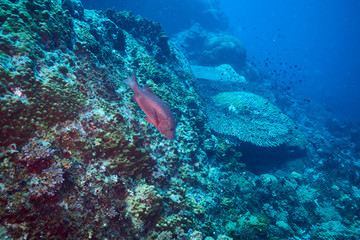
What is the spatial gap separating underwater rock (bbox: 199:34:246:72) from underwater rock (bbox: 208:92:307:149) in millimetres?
9135

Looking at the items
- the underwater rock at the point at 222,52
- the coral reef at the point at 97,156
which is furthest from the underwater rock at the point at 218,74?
the coral reef at the point at 97,156

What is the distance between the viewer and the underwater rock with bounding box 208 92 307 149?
8281 mm

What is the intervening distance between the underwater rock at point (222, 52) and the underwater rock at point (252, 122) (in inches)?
360

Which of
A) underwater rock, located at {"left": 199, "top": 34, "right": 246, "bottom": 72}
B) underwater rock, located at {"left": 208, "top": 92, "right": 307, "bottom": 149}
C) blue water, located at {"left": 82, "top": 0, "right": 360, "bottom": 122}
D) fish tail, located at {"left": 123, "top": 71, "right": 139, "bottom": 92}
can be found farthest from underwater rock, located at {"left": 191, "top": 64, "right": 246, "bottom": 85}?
blue water, located at {"left": 82, "top": 0, "right": 360, "bottom": 122}

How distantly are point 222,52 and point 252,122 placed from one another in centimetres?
1189

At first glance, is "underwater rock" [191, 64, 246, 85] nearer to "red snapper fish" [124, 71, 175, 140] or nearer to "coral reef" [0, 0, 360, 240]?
"coral reef" [0, 0, 360, 240]

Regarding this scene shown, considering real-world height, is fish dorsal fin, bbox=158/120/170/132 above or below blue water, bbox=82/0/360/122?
below

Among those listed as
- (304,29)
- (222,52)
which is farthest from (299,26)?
(222,52)

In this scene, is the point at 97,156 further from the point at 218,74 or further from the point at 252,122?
the point at 218,74

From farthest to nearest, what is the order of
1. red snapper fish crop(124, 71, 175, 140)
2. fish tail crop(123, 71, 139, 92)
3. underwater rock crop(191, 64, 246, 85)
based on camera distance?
underwater rock crop(191, 64, 246, 85) < fish tail crop(123, 71, 139, 92) < red snapper fish crop(124, 71, 175, 140)

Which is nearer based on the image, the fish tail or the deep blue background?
the fish tail

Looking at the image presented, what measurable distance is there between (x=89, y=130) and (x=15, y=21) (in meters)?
1.97

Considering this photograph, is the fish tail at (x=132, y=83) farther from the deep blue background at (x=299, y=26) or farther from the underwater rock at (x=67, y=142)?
the deep blue background at (x=299, y=26)

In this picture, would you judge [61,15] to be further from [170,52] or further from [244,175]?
[244,175]
